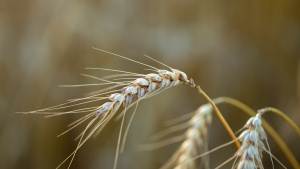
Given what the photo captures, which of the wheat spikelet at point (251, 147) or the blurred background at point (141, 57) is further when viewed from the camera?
the blurred background at point (141, 57)

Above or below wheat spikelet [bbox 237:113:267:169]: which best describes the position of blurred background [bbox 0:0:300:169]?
above

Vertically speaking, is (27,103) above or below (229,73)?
above

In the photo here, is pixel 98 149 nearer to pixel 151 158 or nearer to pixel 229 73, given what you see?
pixel 151 158

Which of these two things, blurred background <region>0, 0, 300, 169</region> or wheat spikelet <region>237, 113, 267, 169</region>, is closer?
wheat spikelet <region>237, 113, 267, 169</region>

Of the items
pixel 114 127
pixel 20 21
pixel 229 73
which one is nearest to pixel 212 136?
pixel 229 73

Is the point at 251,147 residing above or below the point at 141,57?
below

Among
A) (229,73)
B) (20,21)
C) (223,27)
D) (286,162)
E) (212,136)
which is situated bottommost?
(286,162)

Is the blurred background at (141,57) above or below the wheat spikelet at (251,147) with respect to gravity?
above

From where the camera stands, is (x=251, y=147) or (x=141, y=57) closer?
(x=251, y=147)
